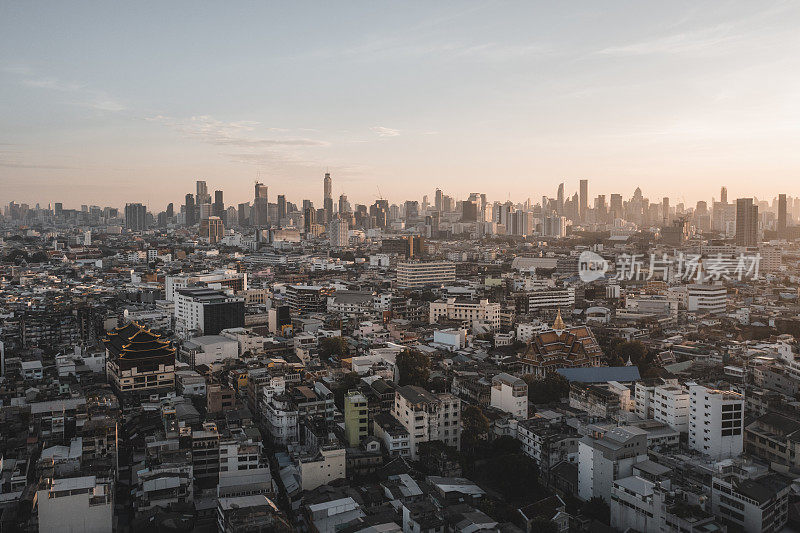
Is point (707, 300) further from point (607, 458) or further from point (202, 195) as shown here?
point (202, 195)

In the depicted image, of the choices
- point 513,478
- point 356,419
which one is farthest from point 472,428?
point 356,419

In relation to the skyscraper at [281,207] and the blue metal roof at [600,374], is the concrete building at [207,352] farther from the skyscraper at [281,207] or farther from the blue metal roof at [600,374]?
the skyscraper at [281,207]

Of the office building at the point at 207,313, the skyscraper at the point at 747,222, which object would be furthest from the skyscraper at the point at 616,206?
the office building at the point at 207,313

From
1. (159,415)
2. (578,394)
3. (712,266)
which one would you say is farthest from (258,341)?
(712,266)

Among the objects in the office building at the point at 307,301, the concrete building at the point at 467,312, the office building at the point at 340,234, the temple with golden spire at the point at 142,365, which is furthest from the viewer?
the office building at the point at 340,234

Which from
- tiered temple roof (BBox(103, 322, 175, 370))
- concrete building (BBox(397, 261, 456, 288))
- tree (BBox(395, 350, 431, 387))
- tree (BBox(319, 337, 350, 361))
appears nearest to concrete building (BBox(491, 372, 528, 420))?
tree (BBox(395, 350, 431, 387))

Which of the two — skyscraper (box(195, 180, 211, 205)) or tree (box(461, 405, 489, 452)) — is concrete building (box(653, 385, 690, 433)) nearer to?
tree (box(461, 405, 489, 452))
